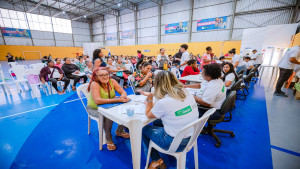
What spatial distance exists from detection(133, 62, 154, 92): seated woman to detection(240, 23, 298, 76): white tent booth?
10.3 meters

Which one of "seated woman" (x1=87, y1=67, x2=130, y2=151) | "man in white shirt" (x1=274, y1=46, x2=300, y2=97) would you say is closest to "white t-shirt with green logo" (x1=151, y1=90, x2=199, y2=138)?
"seated woman" (x1=87, y1=67, x2=130, y2=151)

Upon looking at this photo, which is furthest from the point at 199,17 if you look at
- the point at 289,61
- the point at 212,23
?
the point at 289,61

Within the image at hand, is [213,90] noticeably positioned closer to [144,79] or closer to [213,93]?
[213,93]

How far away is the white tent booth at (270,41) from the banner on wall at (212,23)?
7.23 feet

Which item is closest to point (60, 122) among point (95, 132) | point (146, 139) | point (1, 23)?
point (95, 132)

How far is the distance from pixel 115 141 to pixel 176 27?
14.4m

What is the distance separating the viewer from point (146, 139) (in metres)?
1.60

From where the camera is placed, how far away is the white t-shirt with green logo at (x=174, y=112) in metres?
1.22

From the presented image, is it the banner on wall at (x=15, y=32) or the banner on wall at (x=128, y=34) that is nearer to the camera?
the banner on wall at (x=15, y=32)

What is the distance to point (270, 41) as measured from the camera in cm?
952

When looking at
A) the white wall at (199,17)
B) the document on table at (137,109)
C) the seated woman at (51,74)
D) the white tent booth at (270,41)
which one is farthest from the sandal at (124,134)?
the white wall at (199,17)

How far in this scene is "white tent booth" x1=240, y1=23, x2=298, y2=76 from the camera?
8.85 m

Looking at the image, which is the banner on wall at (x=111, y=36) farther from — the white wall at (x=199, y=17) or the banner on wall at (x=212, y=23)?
the banner on wall at (x=212, y=23)

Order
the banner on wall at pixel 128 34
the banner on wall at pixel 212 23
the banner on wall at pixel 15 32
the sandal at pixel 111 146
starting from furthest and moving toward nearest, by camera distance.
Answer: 1. the banner on wall at pixel 128 34
2. the banner on wall at pixel 15 32
3. the banner on wall at pixel 212 23
4. the sandal at pixel 111 146
